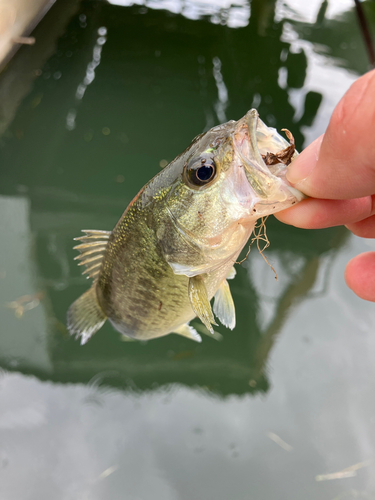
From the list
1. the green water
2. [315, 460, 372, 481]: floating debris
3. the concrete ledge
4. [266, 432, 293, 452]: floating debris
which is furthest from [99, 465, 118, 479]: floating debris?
the concrete ledge

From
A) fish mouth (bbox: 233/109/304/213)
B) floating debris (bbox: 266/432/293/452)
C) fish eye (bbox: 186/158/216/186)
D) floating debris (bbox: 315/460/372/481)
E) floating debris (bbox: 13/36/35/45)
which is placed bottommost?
floating debris (bbox: 315/460/372/481)

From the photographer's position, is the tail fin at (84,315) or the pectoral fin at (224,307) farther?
the tail fin at (84,315)

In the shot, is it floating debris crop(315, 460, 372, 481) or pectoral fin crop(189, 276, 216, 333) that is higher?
pectoral fin crop(189, 276, 216, 333)

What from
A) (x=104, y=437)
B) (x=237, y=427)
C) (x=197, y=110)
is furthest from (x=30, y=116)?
(x=237, y=427)

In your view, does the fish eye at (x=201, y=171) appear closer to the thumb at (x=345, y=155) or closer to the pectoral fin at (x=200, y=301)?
the thumb at (x=345, y=155)

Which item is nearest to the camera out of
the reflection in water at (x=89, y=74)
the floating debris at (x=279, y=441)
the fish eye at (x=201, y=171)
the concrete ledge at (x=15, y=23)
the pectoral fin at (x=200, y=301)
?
the fish eye at (x=201, y=171)

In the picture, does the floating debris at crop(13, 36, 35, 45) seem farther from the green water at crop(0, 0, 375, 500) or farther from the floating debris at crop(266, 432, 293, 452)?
the floating debris at crop(266, 432, 293, 452)

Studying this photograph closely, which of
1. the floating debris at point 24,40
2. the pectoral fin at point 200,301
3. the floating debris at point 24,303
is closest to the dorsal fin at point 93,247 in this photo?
the pectoral fin at point 200,301

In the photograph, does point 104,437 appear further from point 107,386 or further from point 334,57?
point 334,57
